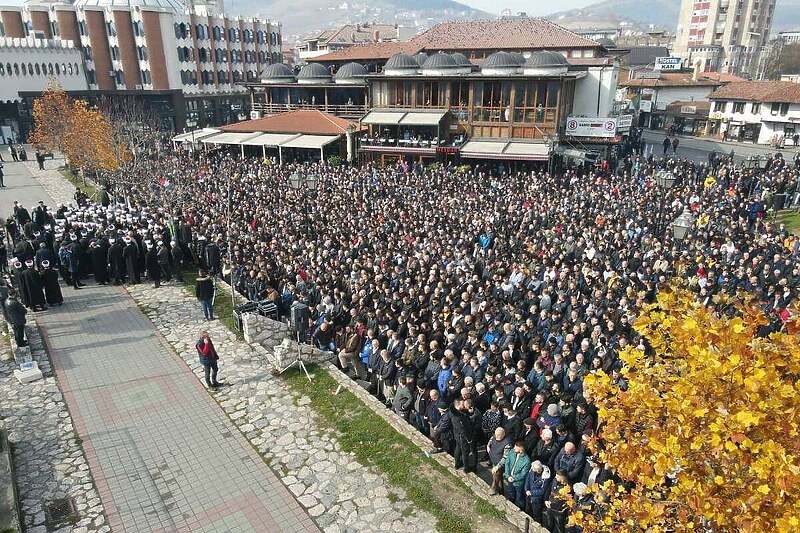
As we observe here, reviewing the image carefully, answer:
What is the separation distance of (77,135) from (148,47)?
29.6 m

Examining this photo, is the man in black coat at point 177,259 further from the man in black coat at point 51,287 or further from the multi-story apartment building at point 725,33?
the multi-story apartment building at point 725,33

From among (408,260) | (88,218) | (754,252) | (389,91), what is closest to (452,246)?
(408,260)

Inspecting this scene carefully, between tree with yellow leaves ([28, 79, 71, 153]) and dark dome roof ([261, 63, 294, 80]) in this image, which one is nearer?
tree with yellow leaves ([28, 79, 71, 153])

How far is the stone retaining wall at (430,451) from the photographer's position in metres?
7.77

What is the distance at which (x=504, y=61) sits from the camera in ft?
107

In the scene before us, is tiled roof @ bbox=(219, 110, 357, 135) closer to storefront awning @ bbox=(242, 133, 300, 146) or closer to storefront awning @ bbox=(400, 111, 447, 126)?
storefront awning @ bbox=(242, 133, 300, 146)

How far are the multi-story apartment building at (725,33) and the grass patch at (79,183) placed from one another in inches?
3773

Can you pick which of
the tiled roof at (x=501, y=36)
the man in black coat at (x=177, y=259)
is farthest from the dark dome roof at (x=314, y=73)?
the man in black coat at (x=177, y=259)

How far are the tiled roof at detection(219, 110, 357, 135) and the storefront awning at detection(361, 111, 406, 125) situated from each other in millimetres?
1701

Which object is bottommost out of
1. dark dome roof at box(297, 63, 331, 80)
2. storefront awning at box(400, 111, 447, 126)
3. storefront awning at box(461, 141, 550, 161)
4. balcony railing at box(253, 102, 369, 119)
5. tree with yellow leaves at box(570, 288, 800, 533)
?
storefront awning at box(461, 141, 550, 161)

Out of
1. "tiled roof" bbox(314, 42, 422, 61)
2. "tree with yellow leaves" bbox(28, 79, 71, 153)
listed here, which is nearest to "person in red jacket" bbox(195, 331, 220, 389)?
"tree with yellow leaves" bbox(28, 79, 71, 153)

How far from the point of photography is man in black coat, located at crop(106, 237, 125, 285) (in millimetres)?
16438

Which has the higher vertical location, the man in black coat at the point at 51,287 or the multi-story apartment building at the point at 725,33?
the multi-story apartment building at the point at 725,33

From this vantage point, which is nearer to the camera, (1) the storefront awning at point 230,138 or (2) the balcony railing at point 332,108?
(1) the storefront awning at point 230,138
